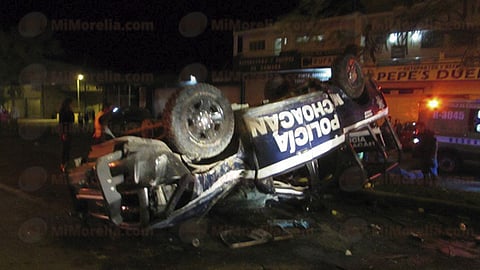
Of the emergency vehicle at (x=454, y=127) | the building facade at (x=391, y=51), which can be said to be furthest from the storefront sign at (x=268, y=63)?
the emergency vehicle at (x=454, y=127)

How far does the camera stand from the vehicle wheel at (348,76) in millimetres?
6852

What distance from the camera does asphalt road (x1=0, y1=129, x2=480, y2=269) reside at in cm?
513

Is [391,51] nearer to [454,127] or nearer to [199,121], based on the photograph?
[454,127]

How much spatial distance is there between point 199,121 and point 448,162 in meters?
9.85

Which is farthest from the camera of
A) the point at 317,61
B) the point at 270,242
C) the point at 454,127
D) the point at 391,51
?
the point at 317,61

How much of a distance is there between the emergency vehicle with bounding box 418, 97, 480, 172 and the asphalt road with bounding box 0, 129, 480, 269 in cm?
479

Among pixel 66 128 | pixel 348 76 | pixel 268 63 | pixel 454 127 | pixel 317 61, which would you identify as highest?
pixel 268 63

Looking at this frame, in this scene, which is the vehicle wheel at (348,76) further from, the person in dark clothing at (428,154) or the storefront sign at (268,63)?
the storefront sign at (268,63)

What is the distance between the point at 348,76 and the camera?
6930 mm

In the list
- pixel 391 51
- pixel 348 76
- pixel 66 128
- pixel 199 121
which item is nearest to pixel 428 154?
pixel 348 76

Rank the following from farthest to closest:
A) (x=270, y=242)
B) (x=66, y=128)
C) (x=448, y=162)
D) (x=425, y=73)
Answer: (x=425, y=73) → (x=448, y=162) → (x=66, y=128) → (x=270, y=242)

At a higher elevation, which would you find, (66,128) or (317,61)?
(317,61)

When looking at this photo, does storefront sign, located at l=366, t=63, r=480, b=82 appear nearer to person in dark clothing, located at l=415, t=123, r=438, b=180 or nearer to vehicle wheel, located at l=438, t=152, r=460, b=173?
vehicle wheel, located at l=438, t=152, r=460, b=173

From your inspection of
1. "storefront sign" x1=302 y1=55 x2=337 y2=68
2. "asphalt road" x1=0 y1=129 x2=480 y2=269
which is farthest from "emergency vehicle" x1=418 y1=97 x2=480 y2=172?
"storefront sign" x1=302 y1=55 x2=337 y2=68
